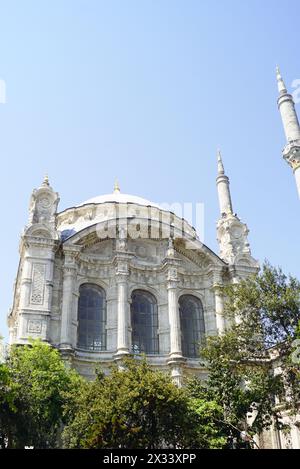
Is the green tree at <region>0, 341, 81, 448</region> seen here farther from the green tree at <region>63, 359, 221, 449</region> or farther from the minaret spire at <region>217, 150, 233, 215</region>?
the minaret spire at <region>217, 150, 233, 215</region>

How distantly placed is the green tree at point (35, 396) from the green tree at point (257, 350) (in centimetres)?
647

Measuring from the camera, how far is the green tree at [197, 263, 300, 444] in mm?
21922

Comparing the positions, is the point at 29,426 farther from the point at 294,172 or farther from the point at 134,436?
the point at 294,172

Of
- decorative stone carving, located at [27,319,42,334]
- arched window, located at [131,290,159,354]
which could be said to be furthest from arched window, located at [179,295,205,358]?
decorative stone carving, located at [27,319,42,334]

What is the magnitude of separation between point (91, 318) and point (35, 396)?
951 centimetres

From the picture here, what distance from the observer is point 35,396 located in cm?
2100

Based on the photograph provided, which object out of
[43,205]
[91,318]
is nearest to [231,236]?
[91,318]

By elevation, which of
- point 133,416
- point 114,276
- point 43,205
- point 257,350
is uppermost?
point 43,205

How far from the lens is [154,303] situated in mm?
32062

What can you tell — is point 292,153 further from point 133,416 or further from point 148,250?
point 133,416

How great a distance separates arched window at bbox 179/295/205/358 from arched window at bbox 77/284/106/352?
197 inches

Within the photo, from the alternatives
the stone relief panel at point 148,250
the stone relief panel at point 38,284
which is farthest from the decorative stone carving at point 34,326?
the stone relief panel at point 148,250

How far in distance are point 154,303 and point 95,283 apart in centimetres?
389

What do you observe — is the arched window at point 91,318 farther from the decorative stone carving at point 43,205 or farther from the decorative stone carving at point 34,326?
the decorative stone carving at point 43,205
